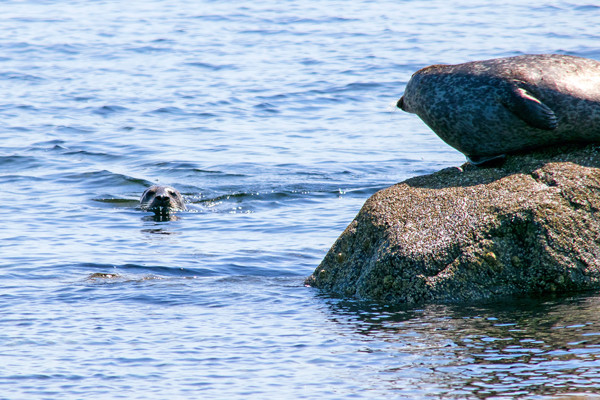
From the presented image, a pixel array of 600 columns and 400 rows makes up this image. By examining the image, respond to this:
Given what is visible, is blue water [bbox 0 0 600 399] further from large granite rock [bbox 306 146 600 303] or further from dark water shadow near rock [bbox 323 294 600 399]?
large granite rock [bbox 306 146 600 303]

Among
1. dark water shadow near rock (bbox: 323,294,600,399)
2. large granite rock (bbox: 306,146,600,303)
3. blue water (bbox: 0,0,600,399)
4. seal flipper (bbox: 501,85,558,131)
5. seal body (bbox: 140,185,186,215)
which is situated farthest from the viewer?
seal body (bbox: 140,185,186,215)

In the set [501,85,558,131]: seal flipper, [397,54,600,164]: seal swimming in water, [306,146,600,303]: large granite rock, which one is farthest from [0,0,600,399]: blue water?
[501,85,558,131]: seal flipper

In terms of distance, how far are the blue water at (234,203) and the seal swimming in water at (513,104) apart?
1079 mm

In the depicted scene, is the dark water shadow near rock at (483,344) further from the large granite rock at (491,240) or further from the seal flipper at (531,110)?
the seal flipper at (531,110)

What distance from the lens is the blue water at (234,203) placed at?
197 inches

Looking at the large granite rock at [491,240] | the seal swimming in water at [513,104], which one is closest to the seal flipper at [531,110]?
the seal swimming in water at [513,104]

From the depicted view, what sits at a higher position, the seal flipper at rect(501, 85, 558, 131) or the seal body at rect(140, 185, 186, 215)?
the seal flipper at rect(501, 85, 558, 131)

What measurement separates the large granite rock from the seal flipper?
295mm

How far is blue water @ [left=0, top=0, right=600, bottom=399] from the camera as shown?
5.02m

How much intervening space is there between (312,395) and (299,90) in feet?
45.5

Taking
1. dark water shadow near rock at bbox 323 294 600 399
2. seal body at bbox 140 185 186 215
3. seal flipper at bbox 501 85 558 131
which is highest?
seal flipper at bbox 501 85 558 131

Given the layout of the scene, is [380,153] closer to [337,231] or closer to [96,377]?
[337,231]

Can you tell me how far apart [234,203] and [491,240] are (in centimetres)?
566

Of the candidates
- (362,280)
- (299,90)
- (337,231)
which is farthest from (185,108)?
(362,280)
